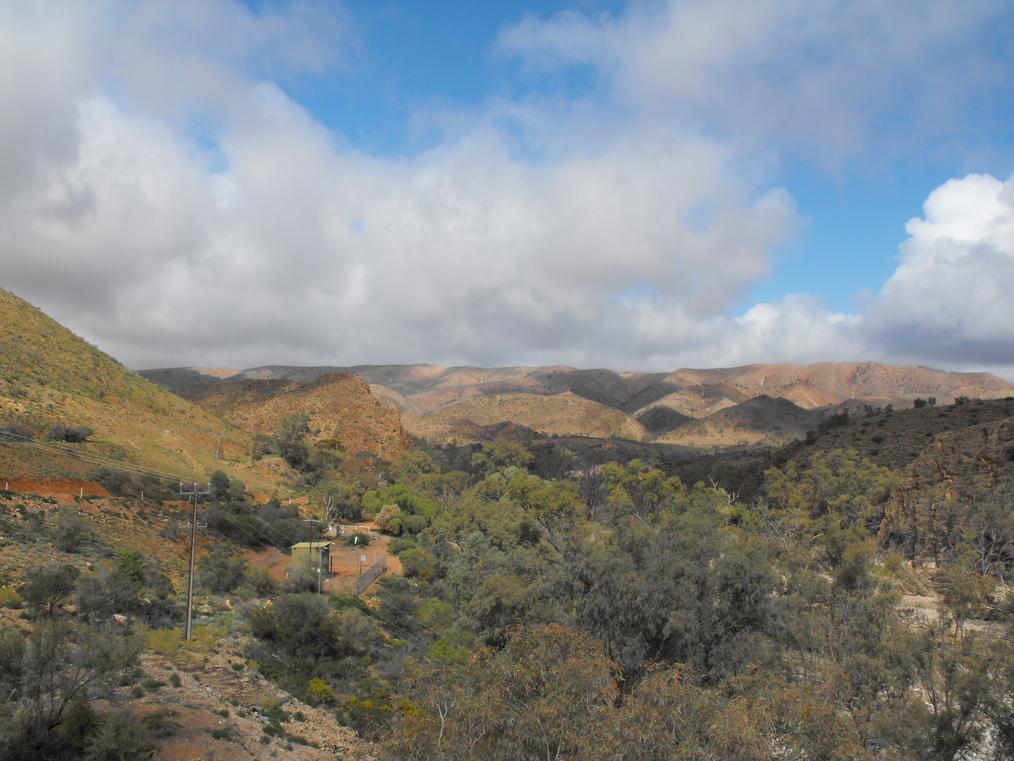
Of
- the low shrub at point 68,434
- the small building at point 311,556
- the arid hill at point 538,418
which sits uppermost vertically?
the low shrub at point 68,434

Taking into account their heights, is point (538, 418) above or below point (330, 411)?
below

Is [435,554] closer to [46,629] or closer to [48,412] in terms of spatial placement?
[48,412]

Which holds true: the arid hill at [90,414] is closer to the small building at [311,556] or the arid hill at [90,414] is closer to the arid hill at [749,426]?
the small building at [311,556]

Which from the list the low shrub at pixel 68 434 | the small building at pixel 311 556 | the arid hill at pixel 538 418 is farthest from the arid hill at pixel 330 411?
the arid hill at pixel 538 418

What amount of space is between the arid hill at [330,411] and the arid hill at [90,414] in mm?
11716

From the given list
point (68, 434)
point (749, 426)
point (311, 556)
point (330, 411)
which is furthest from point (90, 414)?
point (749, 426)

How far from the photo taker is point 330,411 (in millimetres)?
83812

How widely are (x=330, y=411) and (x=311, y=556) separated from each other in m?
49.2

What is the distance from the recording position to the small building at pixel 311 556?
35.4 metres

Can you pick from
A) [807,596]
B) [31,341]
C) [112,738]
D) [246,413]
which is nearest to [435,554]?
[807,596]

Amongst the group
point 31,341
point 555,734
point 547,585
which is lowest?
point 547,585

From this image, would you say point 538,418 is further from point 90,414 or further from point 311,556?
point 311,556

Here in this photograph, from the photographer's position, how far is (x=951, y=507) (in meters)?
39.0

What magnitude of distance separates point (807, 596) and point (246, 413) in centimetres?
7789
